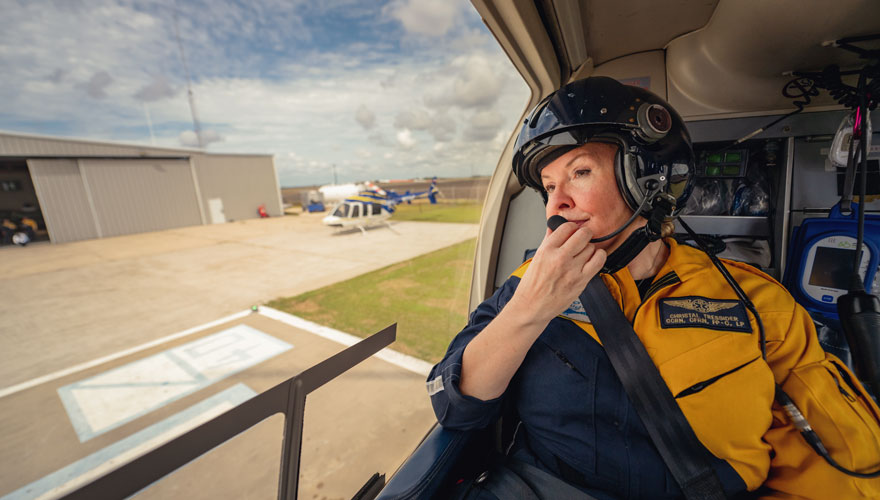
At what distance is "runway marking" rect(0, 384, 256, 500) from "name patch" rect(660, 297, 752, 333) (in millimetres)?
2127

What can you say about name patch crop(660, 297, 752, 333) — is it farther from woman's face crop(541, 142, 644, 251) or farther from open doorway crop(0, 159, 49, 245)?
open doorway crop(0, 159, 49, 245)

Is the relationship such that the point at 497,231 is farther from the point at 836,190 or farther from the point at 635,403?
the point at 836,190

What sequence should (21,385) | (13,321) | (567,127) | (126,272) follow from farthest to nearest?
(126,272), (13,321), (21,385), (567,127)

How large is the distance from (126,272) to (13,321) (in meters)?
2.98

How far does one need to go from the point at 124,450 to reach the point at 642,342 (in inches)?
134

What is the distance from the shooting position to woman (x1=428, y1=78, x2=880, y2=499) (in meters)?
0.72

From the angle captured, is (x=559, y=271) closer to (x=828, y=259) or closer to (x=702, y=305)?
(x=702, y=305)

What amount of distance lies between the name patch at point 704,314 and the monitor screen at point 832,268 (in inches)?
39.3

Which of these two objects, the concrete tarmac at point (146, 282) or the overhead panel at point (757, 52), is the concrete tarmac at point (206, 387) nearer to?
the concrete tarmac at point (146, 282)

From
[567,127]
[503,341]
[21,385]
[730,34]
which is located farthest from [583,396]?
[21,385]

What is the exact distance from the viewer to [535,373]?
0.92 m

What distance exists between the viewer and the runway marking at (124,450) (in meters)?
1.99

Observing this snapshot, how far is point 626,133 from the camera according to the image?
91 centimetres

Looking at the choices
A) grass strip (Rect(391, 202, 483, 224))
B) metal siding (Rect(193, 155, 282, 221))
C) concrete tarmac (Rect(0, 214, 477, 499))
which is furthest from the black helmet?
metal siding (Rect(193, 155, 282, 221))
